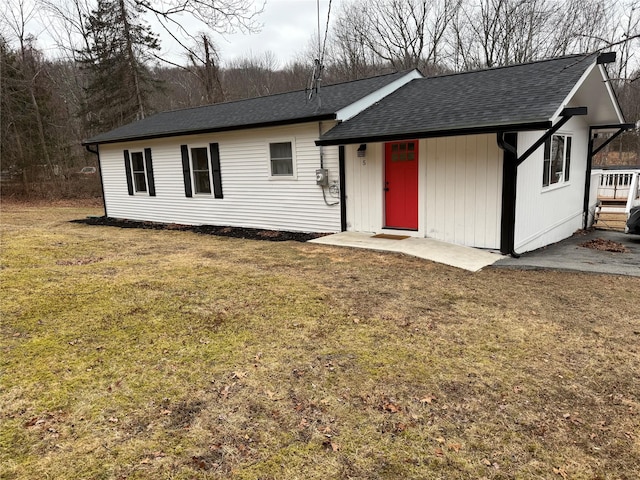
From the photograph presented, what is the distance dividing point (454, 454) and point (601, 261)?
6.00 m

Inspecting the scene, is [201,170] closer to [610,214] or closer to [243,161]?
[243,161]

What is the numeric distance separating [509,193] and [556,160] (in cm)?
295

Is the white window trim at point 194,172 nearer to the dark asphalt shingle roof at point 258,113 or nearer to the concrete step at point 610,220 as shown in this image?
the dark asphalt shingle roof at point 258,113

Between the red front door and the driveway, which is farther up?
the red front door

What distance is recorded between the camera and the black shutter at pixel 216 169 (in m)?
10.7

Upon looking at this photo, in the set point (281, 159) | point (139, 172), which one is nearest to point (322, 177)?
point (281, 159)

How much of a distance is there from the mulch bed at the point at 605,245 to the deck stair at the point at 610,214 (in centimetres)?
285

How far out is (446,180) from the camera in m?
7.47

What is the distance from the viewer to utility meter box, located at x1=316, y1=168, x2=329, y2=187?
29.1 ft

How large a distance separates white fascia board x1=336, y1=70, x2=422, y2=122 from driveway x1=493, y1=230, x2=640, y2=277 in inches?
166

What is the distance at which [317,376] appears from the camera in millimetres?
3088

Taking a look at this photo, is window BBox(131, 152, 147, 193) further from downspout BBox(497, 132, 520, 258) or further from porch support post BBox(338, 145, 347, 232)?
downspout BBox(497, 132, 520, 258)

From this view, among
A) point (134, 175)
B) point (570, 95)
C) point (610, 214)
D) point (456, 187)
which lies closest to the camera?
point (570, 95)

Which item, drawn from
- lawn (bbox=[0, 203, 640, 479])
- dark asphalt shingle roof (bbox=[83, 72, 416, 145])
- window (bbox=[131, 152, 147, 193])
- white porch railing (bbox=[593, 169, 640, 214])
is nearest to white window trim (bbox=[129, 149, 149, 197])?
window (bbox=[131, 152, 147, 193])
